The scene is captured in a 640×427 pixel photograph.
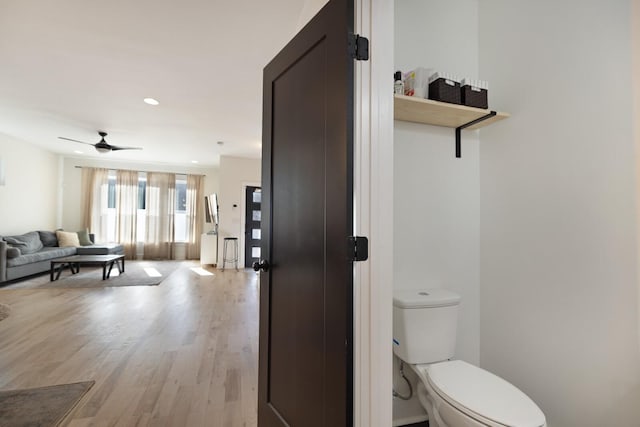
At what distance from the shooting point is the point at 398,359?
166 centimetres

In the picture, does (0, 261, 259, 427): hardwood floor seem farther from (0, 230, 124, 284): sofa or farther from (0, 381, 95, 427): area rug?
(0, 230, 124, 284): sofa

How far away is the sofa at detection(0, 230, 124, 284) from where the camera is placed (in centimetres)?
487

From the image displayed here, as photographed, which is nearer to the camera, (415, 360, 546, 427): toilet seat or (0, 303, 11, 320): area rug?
(415, 360, 546, 427): toilet seat

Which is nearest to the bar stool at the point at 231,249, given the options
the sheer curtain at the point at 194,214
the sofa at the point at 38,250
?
the sheer curtain at the point at 194,214

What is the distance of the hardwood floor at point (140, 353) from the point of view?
1.79m

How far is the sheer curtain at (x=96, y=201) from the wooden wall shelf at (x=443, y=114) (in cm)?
865

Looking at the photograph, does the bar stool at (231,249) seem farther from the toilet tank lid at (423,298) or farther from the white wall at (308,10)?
the toilet tank lid at (423,298)

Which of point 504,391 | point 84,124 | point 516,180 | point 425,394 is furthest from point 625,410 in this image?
point 84,124

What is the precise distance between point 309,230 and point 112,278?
5813 mm

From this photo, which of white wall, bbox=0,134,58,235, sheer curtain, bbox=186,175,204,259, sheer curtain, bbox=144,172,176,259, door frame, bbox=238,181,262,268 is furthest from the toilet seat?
sheer curtain, bbox=144,172,176,259

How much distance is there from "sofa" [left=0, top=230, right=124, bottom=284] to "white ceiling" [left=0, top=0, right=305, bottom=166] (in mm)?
1998

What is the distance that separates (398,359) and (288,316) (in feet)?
2.25

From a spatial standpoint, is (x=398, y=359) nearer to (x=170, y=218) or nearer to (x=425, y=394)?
(x=425, y=394)

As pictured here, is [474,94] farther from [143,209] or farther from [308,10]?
[143,209]
